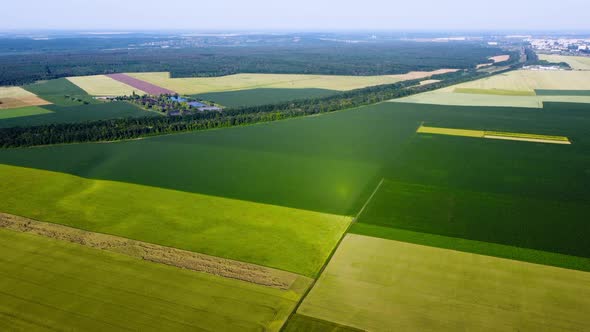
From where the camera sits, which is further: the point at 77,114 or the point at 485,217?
the point at 77,114

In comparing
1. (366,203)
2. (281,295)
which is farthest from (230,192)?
(281,295)

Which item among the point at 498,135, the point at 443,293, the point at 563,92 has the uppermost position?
the point at 563,92

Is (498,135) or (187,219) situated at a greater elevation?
(498,135)

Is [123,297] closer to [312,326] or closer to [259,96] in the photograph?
[312,326]

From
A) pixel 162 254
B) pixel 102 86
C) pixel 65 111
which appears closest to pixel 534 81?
pixel 65 111

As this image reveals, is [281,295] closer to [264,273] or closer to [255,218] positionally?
[264,273]

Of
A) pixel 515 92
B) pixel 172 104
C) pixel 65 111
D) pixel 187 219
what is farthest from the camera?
pixel 515 92

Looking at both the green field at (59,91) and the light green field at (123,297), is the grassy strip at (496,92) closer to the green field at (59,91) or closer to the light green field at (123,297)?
the green field at (59,91)

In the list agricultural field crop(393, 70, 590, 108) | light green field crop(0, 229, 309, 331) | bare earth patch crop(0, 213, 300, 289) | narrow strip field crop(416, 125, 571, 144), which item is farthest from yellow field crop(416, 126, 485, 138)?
light green field crop(0, 229, 309, 331)
